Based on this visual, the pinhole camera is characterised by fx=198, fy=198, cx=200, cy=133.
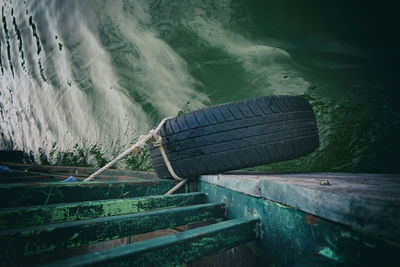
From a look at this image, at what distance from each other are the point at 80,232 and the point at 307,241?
0.62m

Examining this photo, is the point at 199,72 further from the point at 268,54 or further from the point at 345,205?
the point at 345,205

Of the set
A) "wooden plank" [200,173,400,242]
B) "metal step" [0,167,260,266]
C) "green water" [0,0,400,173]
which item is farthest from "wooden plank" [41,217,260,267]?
"green water" [0,0,400,173]

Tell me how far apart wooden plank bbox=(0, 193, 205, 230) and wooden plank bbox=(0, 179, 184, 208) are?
20cm

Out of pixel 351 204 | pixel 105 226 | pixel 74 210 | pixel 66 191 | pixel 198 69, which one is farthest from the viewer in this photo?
pixel 198 69

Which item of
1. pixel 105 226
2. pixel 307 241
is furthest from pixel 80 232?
pixel 307 241

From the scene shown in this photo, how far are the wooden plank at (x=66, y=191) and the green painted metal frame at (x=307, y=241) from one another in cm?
60

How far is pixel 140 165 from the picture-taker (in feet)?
10.0

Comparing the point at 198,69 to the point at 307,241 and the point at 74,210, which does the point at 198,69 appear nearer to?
the point at 74,210

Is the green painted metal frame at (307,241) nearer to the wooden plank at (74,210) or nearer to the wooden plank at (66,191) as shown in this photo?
the wooden plank at (74,210)

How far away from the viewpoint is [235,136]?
114 cm

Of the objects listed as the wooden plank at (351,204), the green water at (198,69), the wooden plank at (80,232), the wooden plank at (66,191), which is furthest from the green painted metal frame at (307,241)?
the green water at (198,69)

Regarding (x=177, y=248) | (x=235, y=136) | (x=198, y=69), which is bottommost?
(x=177, y=248)

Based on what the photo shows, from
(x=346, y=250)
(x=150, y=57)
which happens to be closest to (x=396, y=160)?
(x=346, y=250)

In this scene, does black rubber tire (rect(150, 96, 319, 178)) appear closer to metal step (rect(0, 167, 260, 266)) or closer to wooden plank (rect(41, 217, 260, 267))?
metal step (rect(0, 167, 260, 266))
